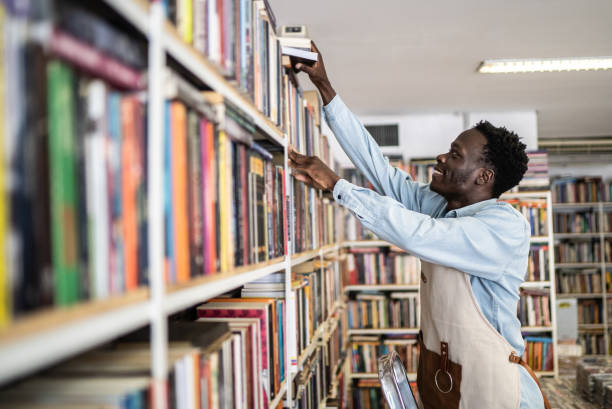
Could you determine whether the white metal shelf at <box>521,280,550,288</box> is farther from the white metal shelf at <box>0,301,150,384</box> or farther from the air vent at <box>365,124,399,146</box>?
the white metal shelf at <box>0,301,150,384</box>

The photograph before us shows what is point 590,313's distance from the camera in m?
6.41

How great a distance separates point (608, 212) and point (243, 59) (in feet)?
23.2

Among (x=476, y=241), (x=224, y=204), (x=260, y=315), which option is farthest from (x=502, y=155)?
(x=224, y=204)

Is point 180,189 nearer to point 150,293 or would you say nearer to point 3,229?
point 150,293

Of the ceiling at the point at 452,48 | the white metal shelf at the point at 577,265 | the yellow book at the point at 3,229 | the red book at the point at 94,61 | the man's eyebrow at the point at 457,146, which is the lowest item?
the white metal shelf at the point at 577,265

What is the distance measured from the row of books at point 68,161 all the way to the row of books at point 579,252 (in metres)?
7.10

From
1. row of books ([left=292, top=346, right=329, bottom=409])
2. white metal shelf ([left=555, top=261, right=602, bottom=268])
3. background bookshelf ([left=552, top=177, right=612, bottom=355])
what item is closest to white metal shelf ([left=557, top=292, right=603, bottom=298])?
background bookshelf ([left=552, top=177, right=612, bottom=355])

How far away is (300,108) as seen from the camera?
1740mm

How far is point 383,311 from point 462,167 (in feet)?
9.65

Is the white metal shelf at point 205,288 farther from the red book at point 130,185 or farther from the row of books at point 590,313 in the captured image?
the row of books at point 590,313

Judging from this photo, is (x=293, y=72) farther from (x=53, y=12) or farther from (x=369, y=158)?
(x=53, y=12)

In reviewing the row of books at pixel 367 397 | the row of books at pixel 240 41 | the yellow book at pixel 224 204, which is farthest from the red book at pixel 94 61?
the row of books at pixel 367 397

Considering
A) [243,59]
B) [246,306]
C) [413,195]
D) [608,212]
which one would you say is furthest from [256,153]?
[608,212]

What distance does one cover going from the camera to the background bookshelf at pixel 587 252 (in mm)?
6387
